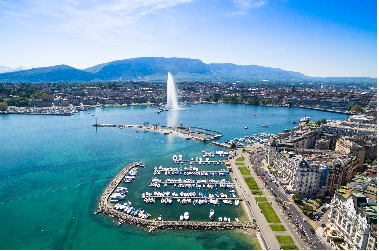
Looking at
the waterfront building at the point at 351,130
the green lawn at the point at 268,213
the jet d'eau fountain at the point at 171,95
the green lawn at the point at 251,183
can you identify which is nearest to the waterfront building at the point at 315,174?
the green lawn at the point at 251,183

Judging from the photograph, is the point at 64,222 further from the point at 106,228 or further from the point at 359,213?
the point at 359,213

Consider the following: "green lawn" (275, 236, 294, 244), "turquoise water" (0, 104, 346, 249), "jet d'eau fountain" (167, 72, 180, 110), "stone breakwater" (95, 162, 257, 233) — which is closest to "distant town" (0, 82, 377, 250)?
"green lawn" (275, 236, 294, 244)

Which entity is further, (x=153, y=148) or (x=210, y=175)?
(x=153, y=148)

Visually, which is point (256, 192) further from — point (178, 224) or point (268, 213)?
point (178, 224)

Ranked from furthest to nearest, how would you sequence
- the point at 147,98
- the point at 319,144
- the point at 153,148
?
the point at 147,98
the point at 153,148
the point at 319,144

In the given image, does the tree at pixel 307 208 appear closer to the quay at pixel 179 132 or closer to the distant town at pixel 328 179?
the distant town at pixel 328 179

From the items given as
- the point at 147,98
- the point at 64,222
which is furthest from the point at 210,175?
the point at 147,98

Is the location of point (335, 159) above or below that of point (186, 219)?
above

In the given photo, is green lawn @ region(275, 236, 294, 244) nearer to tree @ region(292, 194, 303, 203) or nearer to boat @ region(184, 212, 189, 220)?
tree @ region(292, 194, 303, 203)
